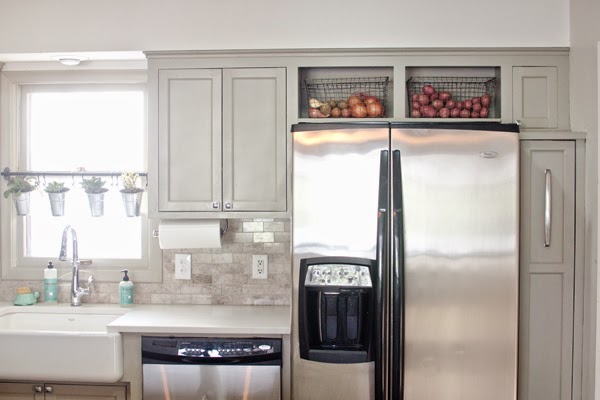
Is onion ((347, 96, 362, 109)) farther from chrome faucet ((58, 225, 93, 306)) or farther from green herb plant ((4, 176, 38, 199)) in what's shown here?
green herb plant ((4, 176, 38, 199))

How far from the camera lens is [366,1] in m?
3.00

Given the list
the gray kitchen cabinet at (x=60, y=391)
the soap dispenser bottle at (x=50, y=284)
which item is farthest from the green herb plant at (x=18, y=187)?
the gray kitchen cabinet at (x=60, y=391)

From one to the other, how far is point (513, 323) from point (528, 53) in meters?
1.33

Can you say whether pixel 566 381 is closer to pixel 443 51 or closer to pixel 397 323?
pixel 397 323

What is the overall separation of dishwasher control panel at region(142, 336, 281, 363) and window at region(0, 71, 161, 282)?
80 centimetres

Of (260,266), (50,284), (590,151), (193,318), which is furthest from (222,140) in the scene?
(590,151)

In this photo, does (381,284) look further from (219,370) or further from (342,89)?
(342,89)

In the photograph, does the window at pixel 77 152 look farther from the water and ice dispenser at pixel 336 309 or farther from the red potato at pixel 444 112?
the red potato at pixel 444 112

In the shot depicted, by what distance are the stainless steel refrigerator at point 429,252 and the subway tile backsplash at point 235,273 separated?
2.71 feet

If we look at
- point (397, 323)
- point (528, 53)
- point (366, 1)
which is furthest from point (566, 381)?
point (366, 1)

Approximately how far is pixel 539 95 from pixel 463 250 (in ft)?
3.18

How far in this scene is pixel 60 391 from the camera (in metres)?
2.82

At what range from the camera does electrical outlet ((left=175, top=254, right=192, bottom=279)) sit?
3.32 metres

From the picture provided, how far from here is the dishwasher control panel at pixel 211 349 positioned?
2682 millimetres
